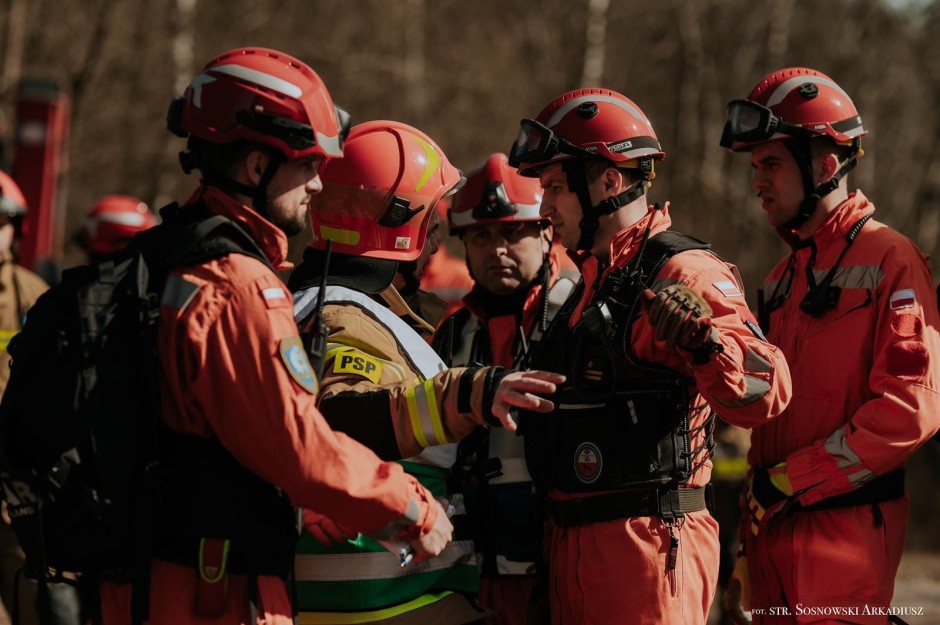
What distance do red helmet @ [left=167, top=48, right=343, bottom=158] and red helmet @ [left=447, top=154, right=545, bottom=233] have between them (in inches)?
84.0

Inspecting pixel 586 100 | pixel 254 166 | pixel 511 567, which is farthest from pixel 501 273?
pixel 254 166

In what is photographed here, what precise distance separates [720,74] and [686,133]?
174 cm

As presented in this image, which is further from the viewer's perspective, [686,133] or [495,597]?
[686,133]

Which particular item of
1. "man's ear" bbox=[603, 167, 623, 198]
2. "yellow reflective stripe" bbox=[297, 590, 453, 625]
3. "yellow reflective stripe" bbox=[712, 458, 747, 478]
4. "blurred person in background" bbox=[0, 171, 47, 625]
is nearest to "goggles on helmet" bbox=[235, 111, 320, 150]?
"man's ear" bbox=[603, 167, 623, 198]

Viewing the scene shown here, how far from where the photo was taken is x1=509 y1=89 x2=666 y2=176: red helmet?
13.9ft

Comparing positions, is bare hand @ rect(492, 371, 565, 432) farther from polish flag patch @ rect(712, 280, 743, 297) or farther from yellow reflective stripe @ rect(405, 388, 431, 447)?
polish flag patch @ rect(712, 280, 743, 297)

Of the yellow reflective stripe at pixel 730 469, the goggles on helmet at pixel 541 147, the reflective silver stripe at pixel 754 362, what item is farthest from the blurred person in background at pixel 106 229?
the reflective silver stripe at pixel 754 362

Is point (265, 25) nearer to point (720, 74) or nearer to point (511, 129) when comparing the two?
point (511, 129)

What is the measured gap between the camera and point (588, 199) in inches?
170

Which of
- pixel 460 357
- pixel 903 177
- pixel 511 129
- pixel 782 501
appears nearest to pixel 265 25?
pixel 511 129

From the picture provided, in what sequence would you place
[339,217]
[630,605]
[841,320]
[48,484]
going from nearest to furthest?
[48,484]
[630,605]
[339,217]
[841,320]

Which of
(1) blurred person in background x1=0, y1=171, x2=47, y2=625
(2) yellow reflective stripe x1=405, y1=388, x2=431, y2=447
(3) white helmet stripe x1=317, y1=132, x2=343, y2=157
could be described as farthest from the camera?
(1) blurred person in background x1=0, y1=171, x2=47, y2=625

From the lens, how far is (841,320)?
4574 mm

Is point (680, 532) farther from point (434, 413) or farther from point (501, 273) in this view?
point (501, 273)
